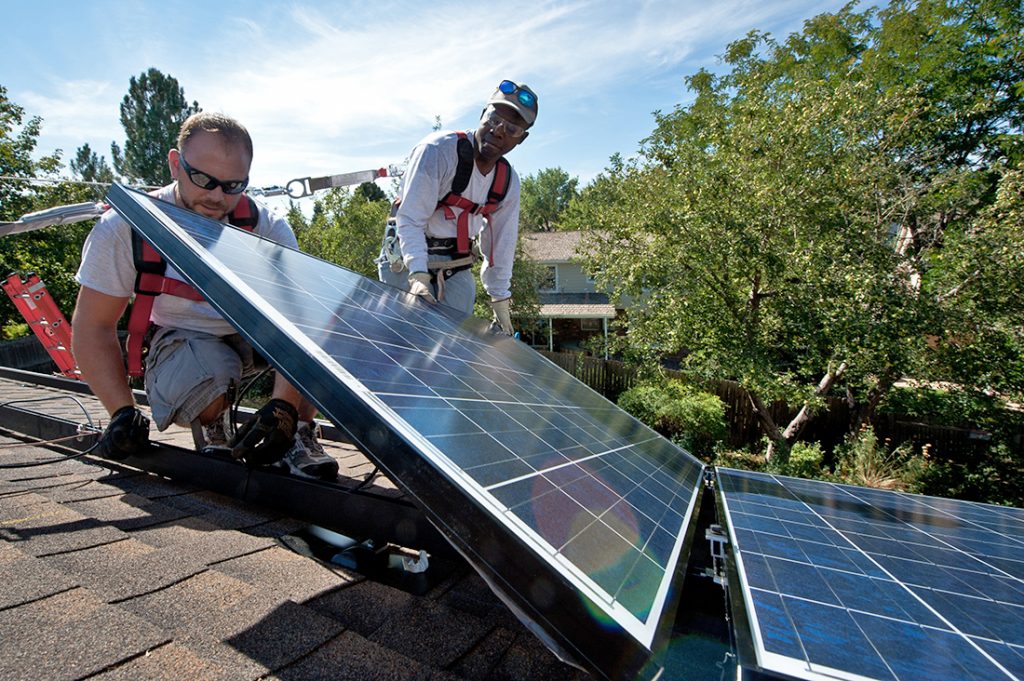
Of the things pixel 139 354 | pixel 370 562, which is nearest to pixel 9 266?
pixel 139 354

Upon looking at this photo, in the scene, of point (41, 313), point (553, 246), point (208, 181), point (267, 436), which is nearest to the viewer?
point (267, 436)

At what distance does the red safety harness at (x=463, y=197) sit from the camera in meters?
4.07

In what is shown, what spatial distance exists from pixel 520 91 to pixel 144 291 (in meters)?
2.72

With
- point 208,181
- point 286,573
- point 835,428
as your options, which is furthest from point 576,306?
point 286,573

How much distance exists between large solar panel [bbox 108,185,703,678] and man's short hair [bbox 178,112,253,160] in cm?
67

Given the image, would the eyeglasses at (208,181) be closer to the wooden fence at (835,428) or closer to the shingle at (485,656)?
the shingle at (485,656)

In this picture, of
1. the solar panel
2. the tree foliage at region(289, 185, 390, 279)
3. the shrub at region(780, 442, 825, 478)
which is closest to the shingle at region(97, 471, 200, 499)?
the solar panel

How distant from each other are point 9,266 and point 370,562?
84.7 feet

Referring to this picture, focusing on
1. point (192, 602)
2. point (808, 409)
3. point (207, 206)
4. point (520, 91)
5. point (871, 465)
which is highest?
point (520, 91)

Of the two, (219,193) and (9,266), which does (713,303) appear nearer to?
(219,193)

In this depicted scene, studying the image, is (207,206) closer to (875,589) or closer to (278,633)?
(278,633)

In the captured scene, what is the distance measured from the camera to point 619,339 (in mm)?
15031

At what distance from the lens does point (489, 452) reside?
1.21 meters

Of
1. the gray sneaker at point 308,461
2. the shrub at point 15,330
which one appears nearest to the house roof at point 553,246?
the shrub at point 15,330
